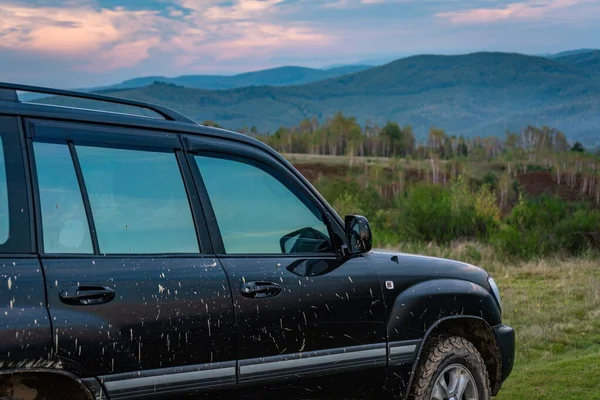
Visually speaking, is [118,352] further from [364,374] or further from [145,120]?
[364,374]

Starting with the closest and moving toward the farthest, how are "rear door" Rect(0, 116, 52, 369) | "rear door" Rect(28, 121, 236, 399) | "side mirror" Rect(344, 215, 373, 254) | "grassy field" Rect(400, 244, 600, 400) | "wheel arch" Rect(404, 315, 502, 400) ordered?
"rear door" Rect(0, 116, 52, 369) → "rear door" Rect(28, 121, 236, 399) → "side mirror" Rect(344, 215, 373, 254) → "wheel arch" Rect(404, 315, 502, 400) → "grassy field" Rect(400, 244, 600, 400)

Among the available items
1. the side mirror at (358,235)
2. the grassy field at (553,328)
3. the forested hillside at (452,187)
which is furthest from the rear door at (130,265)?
the forested hillside at (452,187)

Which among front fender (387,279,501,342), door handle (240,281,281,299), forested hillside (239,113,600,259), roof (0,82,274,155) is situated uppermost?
roof (0,82,274,155)

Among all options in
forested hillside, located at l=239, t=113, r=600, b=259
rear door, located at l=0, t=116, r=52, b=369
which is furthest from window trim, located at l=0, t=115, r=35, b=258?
forested hillside, located at l=239, t=113, r=600, b=259

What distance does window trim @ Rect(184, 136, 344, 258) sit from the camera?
4297 millimetres

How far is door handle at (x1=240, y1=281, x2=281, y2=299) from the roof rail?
0.87 m

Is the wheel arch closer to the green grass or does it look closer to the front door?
the front door

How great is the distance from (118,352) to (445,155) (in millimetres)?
157272

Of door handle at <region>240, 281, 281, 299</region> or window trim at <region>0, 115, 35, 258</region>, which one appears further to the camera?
door handle at <region>240, 281, 281, 299</region>

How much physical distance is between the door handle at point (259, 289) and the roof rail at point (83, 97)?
87cm

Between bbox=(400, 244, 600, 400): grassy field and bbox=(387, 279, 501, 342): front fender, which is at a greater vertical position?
bbox=(387, 279, 501, 342): front fender

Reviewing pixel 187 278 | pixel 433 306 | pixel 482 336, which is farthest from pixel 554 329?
pixel 187 278

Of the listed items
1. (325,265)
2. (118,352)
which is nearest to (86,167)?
(118,352)

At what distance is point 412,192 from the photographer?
44.2 metres
